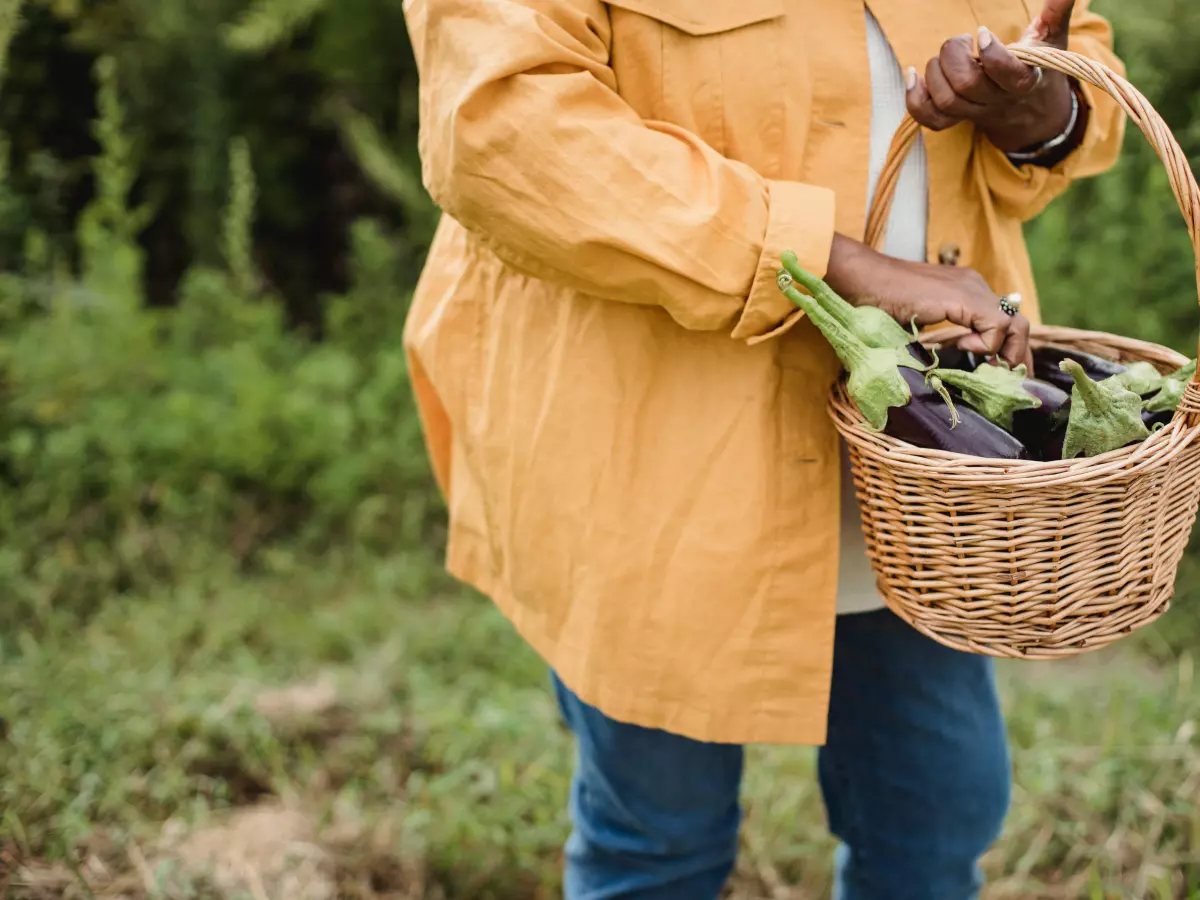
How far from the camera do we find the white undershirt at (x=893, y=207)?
1295 millimetres

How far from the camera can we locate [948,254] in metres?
1.36

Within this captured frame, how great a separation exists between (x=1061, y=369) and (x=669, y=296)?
483mm

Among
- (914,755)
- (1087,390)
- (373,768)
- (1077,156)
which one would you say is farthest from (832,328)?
(373,768)

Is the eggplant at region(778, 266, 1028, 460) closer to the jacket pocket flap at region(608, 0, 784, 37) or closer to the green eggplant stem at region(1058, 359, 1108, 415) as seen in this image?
the green eggplant stem at region(1058, 359, 1108, 415)

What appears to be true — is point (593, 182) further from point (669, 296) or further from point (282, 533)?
point (282, 533)

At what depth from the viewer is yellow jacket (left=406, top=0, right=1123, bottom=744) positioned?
3.86 ft

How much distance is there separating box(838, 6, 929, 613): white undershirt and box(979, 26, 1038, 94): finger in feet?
0.46

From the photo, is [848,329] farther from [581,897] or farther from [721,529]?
[581,897]

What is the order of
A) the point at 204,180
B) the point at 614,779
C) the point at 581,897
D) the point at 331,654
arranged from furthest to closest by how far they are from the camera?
the point at 204,180 < the point at 331,654 < the point at 581,897 < the point at 614,779

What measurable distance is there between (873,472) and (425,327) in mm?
636

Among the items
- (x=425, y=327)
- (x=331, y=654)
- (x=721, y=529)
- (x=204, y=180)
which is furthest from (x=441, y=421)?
(x=204, y=180)

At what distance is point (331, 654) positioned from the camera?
9.25ft

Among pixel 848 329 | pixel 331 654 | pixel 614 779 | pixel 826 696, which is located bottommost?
pixel 331 654

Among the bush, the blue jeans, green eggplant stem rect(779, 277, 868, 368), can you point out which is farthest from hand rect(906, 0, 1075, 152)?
the bush
